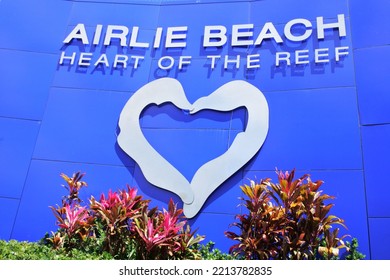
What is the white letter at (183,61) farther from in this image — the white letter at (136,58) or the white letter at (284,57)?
the white letter at (284,57)

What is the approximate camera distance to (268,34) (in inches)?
228

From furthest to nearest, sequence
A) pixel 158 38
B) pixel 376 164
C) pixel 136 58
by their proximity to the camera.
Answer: pixel 158 38, pixel 136 58, pixel 376 164

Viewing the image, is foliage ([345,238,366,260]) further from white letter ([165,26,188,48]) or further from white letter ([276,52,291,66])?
white letter ([165,26,188,48])

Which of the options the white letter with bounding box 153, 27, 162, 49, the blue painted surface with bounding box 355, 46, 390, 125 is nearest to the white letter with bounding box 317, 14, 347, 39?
the blue painted surface with bounding box 355, 46, 390, 125

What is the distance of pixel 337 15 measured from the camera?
18.5 feet

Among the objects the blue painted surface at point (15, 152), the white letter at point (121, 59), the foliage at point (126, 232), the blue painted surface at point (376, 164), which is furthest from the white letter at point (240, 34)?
the blue painted surface at point (15, 152)

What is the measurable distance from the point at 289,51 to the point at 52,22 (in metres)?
3.96

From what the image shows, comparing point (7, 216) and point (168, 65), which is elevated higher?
point (168, 65)

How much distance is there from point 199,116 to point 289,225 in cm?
228

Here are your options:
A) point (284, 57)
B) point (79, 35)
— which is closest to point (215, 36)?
point (284, 57)

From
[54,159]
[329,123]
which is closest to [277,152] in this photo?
[329,123]

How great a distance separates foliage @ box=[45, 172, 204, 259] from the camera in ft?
12.4

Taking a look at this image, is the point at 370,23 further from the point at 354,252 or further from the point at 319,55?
the point at 354,252

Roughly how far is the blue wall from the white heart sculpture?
105mm
